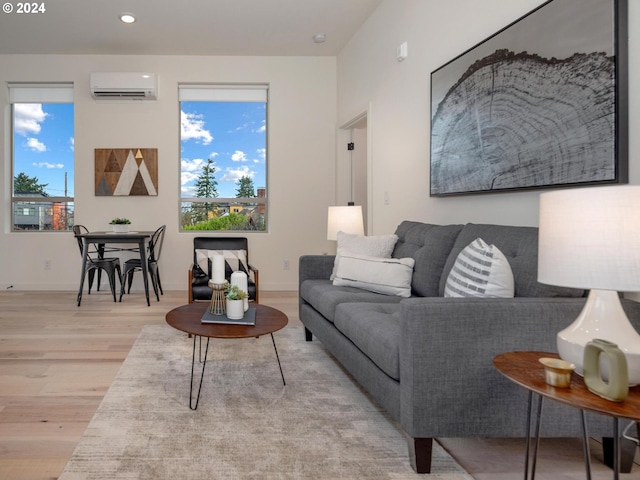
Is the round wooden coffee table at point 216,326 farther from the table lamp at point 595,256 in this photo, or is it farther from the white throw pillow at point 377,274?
the table lamp at point 595,256

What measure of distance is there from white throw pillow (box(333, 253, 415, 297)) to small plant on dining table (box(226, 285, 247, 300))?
2.42 ft

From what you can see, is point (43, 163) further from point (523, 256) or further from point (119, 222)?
point (523, 256)

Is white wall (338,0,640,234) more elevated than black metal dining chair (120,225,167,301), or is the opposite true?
white wall (338,0,640,234)

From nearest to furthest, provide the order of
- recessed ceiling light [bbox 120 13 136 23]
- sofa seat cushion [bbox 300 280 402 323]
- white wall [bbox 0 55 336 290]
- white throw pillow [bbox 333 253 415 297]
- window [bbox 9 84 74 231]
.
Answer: sofa seat cushion [bbox 300 280 402 323] → white throw pillow [bbox 333 253 415 297] → recessed ceiling light [bbox 120 13 136 23] → white wall [bbox 0 55 336 290] → window [bbox 9 84 74 231]

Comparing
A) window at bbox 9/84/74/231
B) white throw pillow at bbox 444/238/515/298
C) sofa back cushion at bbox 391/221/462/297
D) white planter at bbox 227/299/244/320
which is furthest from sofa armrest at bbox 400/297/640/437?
window at bbox 9/84/74/231

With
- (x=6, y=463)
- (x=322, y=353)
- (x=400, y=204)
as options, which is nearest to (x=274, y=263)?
(x=400, y=204)

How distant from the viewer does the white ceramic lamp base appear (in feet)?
3.84

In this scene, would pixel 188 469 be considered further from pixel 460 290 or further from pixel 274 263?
pixel 274 263

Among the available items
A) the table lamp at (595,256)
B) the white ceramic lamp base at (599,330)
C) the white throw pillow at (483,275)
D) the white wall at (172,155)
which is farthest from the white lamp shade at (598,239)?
the white wall at (172,155)

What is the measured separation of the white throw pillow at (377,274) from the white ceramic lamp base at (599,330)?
1380 mm

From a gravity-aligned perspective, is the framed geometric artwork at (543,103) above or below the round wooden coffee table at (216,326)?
above

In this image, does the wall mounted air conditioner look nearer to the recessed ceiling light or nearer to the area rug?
the recessed ceiling light

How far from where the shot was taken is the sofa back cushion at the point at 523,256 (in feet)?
5.42

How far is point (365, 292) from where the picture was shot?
8.80 ft
